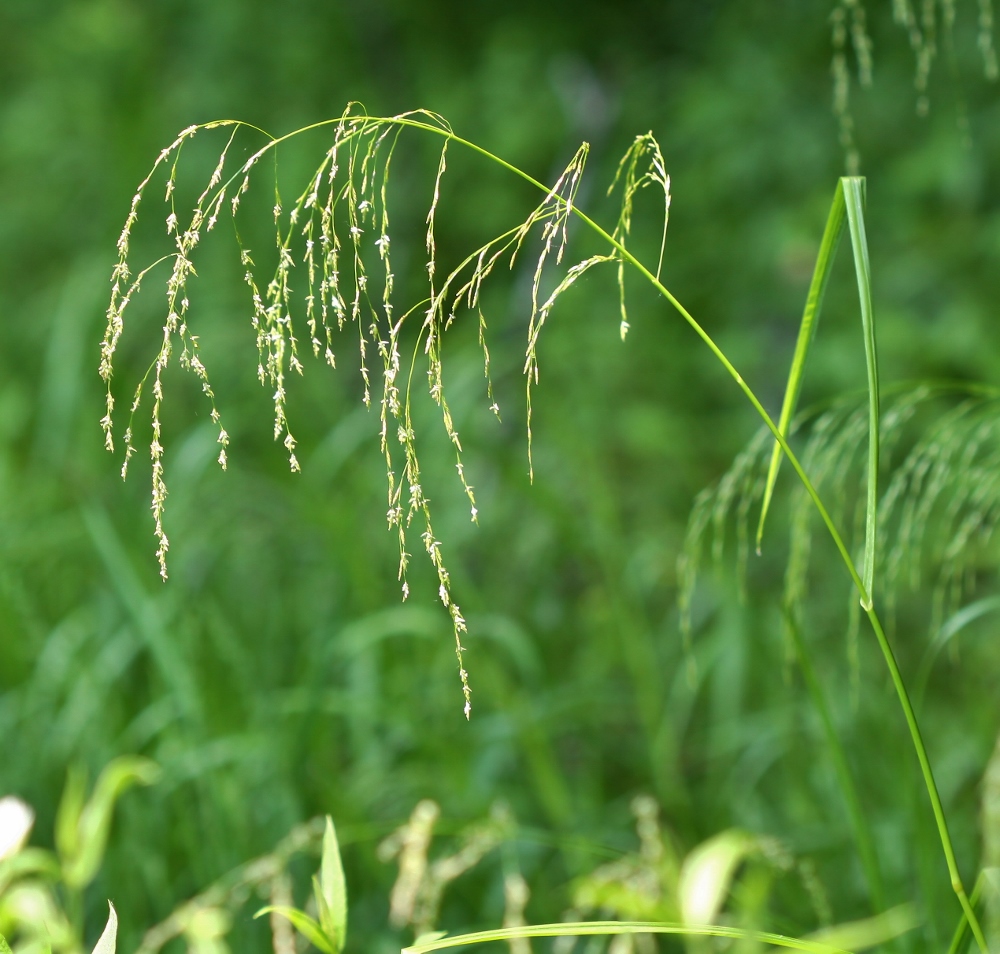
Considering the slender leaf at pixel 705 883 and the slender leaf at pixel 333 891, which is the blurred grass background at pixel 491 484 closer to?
the slender leaf at pixel 705 883

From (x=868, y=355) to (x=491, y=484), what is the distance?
1.80m

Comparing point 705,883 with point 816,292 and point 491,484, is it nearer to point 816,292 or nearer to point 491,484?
point 816,292

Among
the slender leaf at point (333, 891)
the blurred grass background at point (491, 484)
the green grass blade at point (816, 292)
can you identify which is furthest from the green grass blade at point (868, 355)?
the blurred grass background at point (491, 484)

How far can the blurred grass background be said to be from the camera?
1.14m

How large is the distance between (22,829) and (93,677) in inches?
29.7

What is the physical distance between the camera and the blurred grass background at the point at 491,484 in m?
1.14

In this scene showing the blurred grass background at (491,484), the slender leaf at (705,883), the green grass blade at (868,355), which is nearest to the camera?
the green grass blade at (868,355)

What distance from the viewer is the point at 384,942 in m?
1.03

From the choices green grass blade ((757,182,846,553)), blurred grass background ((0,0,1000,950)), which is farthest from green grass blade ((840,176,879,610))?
blurred grass background ((0,0,1000,950))

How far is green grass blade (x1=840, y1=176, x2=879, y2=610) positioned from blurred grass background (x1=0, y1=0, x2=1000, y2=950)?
378 millimetres

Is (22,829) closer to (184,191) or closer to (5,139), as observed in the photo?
(184,191)

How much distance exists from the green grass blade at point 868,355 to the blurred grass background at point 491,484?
378mm

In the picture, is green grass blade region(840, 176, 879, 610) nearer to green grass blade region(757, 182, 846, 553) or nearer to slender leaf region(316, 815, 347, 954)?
green grass blade region(757, 182, 846, 553)

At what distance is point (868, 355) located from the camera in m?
0.39
